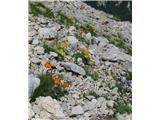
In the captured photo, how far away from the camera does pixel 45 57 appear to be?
230 inches

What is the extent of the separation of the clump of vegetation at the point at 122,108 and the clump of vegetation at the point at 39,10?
0.74 m

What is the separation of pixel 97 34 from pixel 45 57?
38 centimetres

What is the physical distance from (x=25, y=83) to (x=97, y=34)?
601 millimetres

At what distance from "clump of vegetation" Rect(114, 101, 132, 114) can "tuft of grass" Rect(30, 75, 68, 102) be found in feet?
1.15

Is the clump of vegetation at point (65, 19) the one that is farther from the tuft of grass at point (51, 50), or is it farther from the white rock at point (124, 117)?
the white rock at point (124, 117)

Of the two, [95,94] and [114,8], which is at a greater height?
[114,8]

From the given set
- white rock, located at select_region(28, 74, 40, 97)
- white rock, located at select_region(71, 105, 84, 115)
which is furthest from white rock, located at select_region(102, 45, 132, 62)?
white rock, located at select_region(28, 74, 40, 97)

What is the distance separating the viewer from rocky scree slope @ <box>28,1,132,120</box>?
5738 mm

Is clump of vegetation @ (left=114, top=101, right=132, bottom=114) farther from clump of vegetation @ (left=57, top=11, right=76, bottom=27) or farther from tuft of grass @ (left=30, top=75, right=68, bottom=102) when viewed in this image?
clump of vegetation @ (left=57, top=11, right=76, bottom=27)

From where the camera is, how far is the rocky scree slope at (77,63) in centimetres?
574

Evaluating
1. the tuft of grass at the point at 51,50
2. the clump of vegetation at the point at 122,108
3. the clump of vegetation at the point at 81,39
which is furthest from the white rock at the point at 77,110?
the clump of vegetation at the point at 81,39
